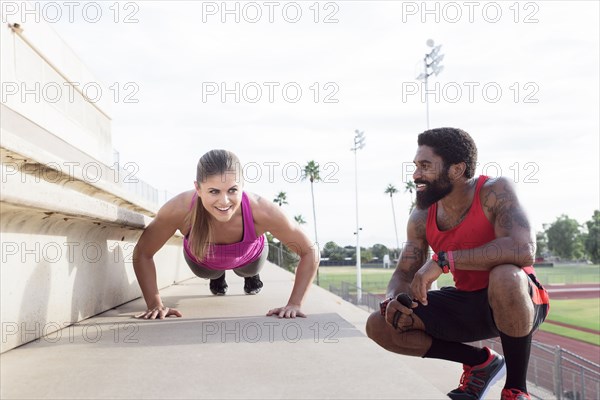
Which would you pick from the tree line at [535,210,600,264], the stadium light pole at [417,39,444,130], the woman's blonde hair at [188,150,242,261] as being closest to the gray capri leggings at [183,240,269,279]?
the woman's blonde hair at [188,150,242,261]

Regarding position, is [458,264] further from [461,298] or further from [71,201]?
[71,201]

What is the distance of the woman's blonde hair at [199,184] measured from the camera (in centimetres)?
369

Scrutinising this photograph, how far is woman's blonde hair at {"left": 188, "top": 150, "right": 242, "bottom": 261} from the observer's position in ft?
12.1

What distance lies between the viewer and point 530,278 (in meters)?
2.66

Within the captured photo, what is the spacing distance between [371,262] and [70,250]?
139 m

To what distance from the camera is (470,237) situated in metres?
2.81

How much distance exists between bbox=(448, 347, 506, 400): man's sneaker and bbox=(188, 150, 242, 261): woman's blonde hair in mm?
1859

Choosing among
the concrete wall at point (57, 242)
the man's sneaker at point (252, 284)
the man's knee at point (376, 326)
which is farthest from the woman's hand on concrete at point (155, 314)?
the man's sneaker at point (252, 284)

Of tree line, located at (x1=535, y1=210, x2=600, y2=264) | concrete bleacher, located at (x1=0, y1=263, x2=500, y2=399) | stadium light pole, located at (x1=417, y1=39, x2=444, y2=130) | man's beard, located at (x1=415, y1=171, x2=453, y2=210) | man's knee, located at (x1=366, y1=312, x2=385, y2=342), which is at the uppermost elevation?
stadium light pole, located at (x1=417, y1=39, x2=444, y2=130)

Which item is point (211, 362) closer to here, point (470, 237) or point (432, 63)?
point (470, 237)

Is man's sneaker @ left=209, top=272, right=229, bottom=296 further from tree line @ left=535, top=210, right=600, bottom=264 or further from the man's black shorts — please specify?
tree line @ left=535, top=210, right=600, bottom=264

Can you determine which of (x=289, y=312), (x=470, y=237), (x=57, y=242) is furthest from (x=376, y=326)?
(x=57, y=242)

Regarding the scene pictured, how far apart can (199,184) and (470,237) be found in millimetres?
1787

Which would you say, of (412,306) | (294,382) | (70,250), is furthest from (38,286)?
(412,306)
